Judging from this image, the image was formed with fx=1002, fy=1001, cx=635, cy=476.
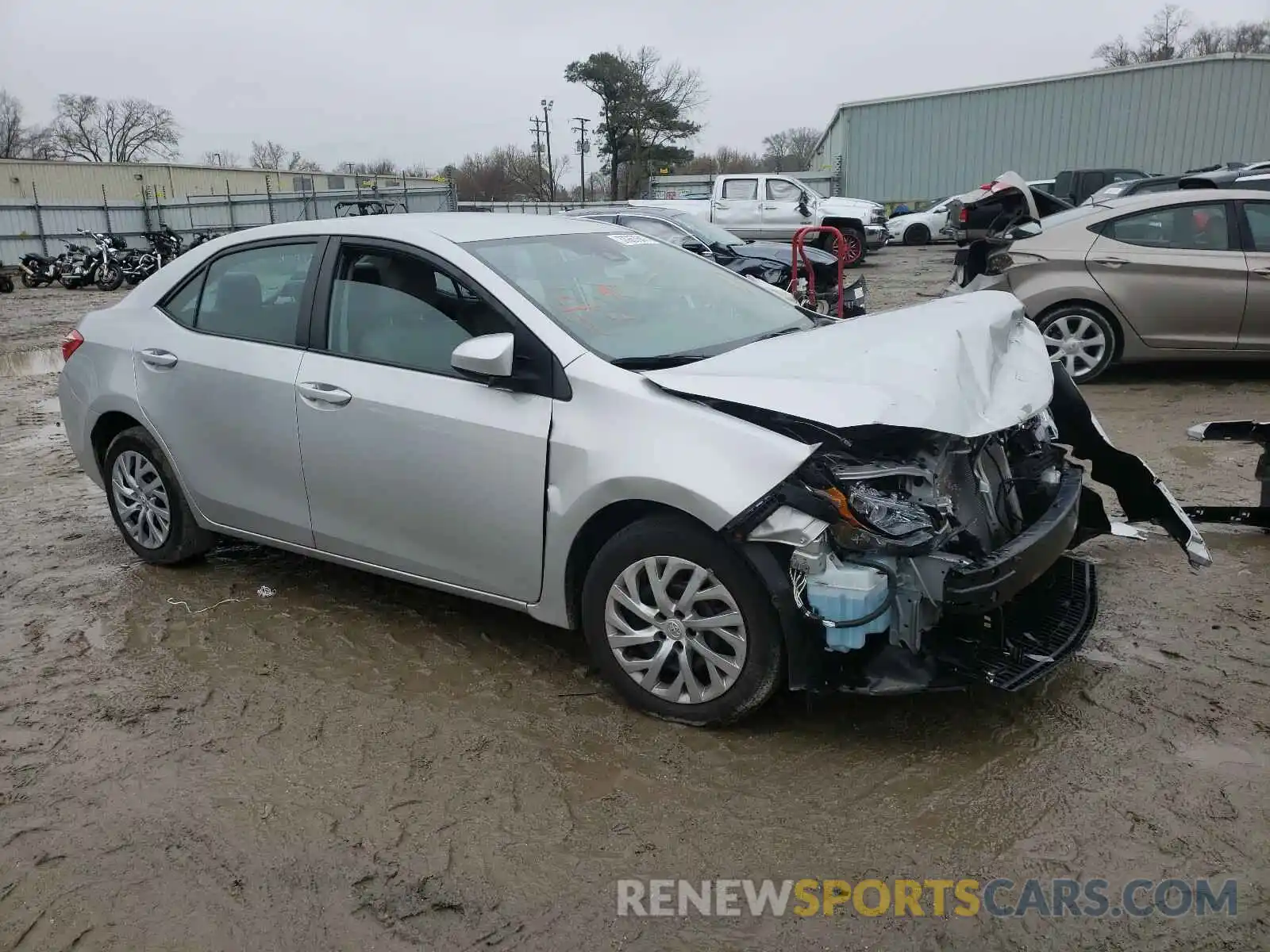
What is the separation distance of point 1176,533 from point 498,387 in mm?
2606

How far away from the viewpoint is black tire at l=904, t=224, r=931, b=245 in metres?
28.9

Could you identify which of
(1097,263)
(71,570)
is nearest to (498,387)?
(71,570)

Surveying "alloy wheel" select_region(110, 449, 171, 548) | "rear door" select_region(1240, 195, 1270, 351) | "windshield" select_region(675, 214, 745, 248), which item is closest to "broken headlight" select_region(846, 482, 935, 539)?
"alloy wheel" select_region(110, 449, 171, 548)

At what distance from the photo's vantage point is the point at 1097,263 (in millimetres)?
7898

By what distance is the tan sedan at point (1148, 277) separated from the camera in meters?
7.64

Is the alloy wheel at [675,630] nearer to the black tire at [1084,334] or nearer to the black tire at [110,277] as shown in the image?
the black tire at [1084,334]

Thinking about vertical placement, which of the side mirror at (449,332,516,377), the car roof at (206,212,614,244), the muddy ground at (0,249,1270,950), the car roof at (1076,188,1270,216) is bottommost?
the muddy ground at (0,249,1270,950)

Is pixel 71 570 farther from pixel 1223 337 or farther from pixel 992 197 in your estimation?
pixel 1223 337

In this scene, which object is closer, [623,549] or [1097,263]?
[623,549]

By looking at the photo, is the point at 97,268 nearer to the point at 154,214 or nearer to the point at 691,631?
the point at 154,214

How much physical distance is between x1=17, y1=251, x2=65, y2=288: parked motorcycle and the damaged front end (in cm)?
2714

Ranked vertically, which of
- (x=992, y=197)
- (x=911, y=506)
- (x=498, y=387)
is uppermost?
(x=992, y=197)

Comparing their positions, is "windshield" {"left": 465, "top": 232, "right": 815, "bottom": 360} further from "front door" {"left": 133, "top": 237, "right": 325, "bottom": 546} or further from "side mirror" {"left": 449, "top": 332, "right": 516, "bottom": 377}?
"front door" {"left": 133, "top": 237, "right": 325, "bottom": 546}

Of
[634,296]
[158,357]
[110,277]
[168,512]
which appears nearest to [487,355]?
[634,296]
